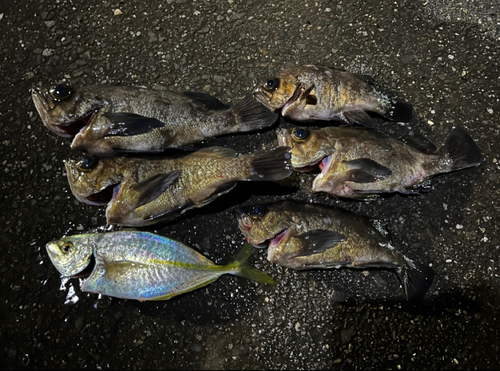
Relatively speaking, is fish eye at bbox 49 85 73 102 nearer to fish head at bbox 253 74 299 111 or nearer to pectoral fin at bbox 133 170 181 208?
pectoral fin at bbox 133 170 181 208

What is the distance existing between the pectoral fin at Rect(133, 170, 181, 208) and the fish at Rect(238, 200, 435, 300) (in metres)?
0.57

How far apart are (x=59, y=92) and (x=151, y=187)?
1.01 meters

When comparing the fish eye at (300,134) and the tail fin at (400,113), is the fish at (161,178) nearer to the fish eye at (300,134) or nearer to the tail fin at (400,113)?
the fish eye at (300,134)

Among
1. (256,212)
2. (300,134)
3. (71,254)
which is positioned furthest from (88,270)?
(300,134)

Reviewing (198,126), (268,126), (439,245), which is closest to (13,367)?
(198,126)

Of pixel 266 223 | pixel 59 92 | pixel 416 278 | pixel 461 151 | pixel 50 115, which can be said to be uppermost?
pixel 59 92

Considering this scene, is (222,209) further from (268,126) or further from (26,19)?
Answer: (26,19)

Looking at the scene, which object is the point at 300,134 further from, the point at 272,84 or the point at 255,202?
the point at 255,202

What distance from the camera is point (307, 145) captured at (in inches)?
116

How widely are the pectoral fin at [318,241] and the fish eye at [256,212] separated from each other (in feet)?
0.99

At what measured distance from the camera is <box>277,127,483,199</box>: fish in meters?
2.88

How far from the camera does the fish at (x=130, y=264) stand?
8.91 ft

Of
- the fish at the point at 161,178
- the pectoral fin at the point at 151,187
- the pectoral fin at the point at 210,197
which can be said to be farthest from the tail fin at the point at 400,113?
the pectoral fin at the point at 151,187

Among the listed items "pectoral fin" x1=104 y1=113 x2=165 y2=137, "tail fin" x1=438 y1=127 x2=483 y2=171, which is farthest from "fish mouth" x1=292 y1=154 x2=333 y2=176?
"pectoral fin" x1=104 y1=113 x2=165 y2=137
